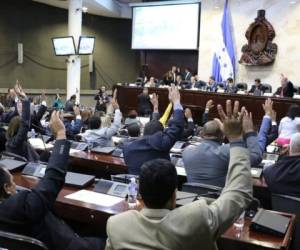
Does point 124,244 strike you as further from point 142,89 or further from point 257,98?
point 142,89

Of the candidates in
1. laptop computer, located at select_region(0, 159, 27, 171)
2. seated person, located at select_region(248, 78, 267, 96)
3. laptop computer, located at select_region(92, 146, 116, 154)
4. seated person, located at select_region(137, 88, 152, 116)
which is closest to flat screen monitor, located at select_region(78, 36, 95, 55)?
seated person, located at select_region(137, 88, 152, 116)

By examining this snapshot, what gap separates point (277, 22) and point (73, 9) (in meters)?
6.42

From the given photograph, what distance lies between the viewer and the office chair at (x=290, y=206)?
109 inches

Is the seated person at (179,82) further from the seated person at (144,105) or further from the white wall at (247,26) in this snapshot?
the white wall at (247,26)

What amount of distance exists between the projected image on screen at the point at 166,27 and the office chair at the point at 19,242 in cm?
1309

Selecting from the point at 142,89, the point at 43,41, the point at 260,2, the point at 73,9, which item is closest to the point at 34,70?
the point at 43,41

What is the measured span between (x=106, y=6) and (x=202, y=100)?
632 cm

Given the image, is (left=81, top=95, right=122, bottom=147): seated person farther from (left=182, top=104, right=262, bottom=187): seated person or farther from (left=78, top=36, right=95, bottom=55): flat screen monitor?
(left=78, top=36, right=95, bottom=55): flat screen monitor

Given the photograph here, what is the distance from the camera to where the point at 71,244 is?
87.9 inches

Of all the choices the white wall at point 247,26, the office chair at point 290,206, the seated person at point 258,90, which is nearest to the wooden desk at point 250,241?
the office chair at point 290,206

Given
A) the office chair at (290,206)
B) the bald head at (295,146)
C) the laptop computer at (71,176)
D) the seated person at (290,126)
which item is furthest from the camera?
the seated person at (290,126)

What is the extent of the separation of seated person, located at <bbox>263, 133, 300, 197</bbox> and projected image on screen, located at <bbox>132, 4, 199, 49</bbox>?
11.6 meters

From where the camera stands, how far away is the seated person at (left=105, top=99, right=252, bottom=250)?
1.49 meters

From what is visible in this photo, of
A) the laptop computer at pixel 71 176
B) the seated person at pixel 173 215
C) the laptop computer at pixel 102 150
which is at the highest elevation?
the seated person at pixel 173 215
